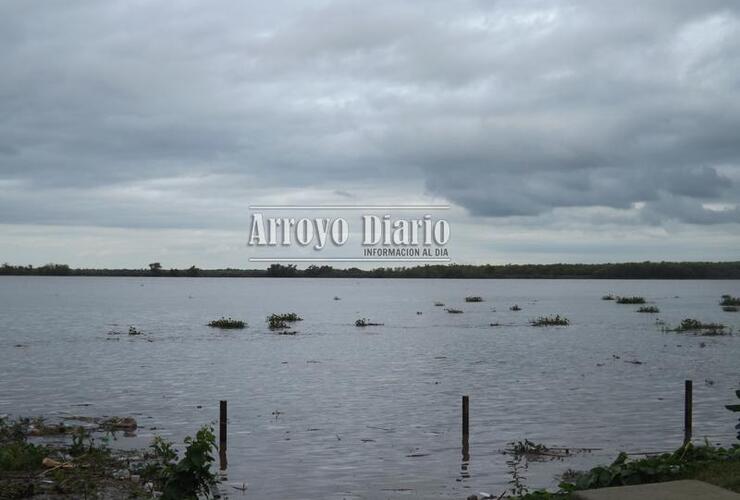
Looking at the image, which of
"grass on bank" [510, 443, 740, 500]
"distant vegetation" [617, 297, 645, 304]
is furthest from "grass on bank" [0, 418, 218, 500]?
"distant vegetation" [617, 297, 645, 304]

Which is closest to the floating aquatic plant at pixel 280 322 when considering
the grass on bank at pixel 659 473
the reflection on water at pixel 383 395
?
the reflection on water at pixel 383 395

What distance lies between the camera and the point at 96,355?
45688 mm

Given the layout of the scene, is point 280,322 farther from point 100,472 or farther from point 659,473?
point 659,473

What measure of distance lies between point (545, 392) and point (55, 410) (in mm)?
19129

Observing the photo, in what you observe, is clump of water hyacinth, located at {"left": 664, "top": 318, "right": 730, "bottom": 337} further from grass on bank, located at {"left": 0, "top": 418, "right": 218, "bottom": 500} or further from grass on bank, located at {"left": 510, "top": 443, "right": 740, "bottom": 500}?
grass on bank, located at {"left": 0, "top": 418, "right": 218, "bottom": 500}

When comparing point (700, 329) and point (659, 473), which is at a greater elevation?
point (659, 473)

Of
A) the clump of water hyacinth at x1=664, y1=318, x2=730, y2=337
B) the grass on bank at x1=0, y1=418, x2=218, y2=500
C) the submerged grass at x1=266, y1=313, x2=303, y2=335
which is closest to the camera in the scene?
the grass on bank at x1=0, y1=418, x2=218, y2=500

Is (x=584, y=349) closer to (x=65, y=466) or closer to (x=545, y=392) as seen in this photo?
(x=545, y=392)

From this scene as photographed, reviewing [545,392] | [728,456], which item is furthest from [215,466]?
[545,392]

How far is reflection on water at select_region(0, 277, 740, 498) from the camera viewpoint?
19.0m

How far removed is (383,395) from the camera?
30953mm

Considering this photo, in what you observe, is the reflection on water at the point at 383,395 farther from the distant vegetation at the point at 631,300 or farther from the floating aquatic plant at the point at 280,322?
the distant vegetation at the point at 631,300

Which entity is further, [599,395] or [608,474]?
[599,395]

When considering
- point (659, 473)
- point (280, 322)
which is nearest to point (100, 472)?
point (659, 473)
